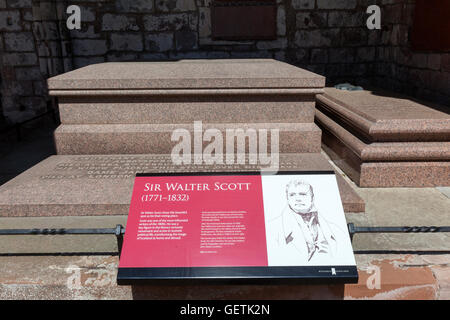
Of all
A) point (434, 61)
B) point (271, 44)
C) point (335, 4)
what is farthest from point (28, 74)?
point (434, 61)

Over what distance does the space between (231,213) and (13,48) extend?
6.22 m

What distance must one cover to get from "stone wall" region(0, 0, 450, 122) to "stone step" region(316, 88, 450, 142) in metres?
2.22

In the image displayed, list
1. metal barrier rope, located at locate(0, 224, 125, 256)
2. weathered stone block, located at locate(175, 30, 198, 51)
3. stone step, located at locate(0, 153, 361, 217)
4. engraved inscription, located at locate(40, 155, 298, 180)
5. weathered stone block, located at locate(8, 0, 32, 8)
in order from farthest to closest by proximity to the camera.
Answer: weathered stone block, located at locate(175, 30, 198, 51) < weathered stone block, located at locate(8, 0, 32, 8) < engraved inscription, located at locate(40, 155, 298, 180) < stone step, located at locate(0, 153, 361, 217) < metal barrier rope, located at locate(0, 224, 125, 256)

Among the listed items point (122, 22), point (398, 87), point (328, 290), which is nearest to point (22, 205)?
point (328, 290)

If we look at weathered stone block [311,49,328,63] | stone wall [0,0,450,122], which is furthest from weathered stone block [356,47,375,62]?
weathered stone block [311,49,328,63]

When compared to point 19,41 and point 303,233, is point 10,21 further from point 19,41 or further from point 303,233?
point 303,233

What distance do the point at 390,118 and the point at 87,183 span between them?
255 centimetres

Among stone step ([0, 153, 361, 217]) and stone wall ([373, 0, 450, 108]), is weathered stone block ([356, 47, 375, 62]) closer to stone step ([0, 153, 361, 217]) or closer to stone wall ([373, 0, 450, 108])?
stone wall ([373, 0, 450, 108])

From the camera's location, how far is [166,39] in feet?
21.1

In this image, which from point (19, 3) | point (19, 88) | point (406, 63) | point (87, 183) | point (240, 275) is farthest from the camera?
point (19, 88)

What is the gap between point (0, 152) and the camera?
4.69 m

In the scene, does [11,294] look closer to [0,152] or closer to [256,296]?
[256,296]

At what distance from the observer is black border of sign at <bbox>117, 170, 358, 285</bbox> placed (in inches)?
65.1

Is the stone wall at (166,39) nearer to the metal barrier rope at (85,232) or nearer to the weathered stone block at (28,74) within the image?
the weathered stone block at (28,74)
